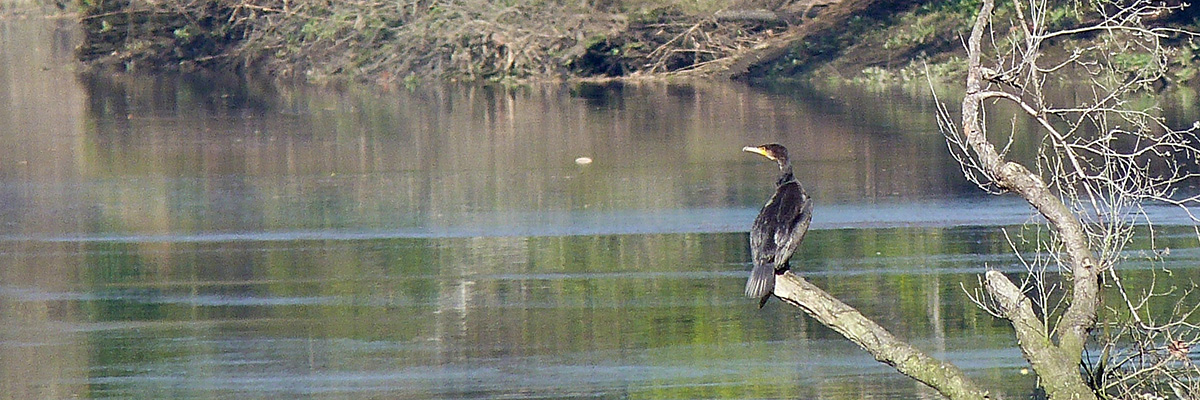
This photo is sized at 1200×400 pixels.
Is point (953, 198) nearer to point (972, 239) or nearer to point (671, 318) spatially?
point (972, 239)

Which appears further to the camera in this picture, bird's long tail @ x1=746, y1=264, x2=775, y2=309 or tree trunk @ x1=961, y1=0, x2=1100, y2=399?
bird's long tail @ x1=746, y1=264, x2=775, y2=309

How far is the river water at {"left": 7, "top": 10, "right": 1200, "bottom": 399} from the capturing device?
8.55 metres

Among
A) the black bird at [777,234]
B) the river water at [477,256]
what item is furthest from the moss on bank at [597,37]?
the black bird at [777,234]

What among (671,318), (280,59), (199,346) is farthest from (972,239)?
(280,59)

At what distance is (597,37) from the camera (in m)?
26.1

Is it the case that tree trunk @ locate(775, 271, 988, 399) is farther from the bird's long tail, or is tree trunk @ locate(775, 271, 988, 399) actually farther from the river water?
the river water

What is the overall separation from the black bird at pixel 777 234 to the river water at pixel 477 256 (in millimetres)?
1219

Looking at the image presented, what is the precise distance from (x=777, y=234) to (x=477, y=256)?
16.6ft

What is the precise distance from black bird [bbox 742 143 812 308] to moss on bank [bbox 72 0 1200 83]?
18049 millimetres

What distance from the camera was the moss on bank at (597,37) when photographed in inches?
1018

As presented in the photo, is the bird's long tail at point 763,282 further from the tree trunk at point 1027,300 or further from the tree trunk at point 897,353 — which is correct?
the tree trunk at point 1027,300

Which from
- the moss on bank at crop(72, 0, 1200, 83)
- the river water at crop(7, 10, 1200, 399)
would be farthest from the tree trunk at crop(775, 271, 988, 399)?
the moss on bank at crop(72, 0, 1200, 83)

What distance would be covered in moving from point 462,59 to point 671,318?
17618mm

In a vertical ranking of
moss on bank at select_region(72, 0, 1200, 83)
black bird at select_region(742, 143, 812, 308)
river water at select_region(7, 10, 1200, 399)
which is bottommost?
river water at select_region(7, 10, 1200, 399)
